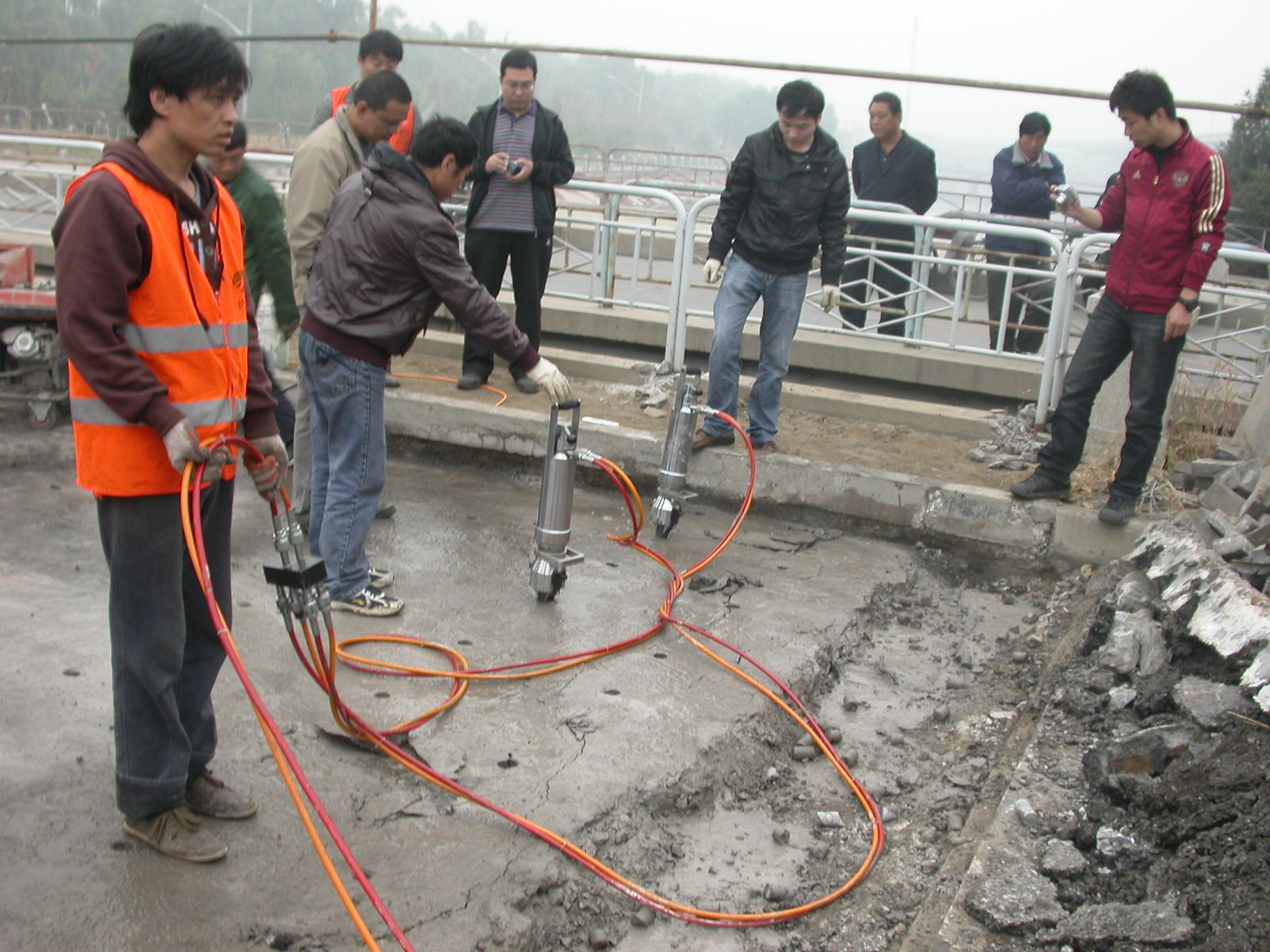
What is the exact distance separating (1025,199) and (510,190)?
480cm

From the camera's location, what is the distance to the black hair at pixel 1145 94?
16.7ft

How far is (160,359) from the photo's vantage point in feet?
8.65

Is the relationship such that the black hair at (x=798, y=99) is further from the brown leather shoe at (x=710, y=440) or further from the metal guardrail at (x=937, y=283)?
the brown leather shoe at (x=710, y=440)

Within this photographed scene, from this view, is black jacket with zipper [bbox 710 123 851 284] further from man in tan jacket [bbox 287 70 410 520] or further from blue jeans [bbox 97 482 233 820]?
blue jeans [bbox 97 482 233 820]

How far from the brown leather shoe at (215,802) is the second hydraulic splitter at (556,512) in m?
1.76

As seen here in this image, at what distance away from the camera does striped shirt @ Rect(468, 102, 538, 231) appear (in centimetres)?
687

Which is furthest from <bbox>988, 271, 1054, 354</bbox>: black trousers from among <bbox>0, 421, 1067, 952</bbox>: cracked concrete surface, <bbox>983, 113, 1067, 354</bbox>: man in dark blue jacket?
<bbox>0, 421, 1067, 952</bbox>: cracked concrete surface

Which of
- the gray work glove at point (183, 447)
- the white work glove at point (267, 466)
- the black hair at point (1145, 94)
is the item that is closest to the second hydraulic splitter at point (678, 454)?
the black hair at point (1145, 94)

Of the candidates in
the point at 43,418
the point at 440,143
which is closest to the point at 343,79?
the point at 43,418

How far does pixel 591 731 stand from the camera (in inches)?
147

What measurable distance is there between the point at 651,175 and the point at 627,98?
137 inches

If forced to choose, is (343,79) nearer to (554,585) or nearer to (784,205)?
(784,205)

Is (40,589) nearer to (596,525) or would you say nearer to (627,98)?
(596,525)

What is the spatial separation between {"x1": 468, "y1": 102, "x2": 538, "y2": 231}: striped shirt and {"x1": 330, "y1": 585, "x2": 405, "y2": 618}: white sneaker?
3.07 m
